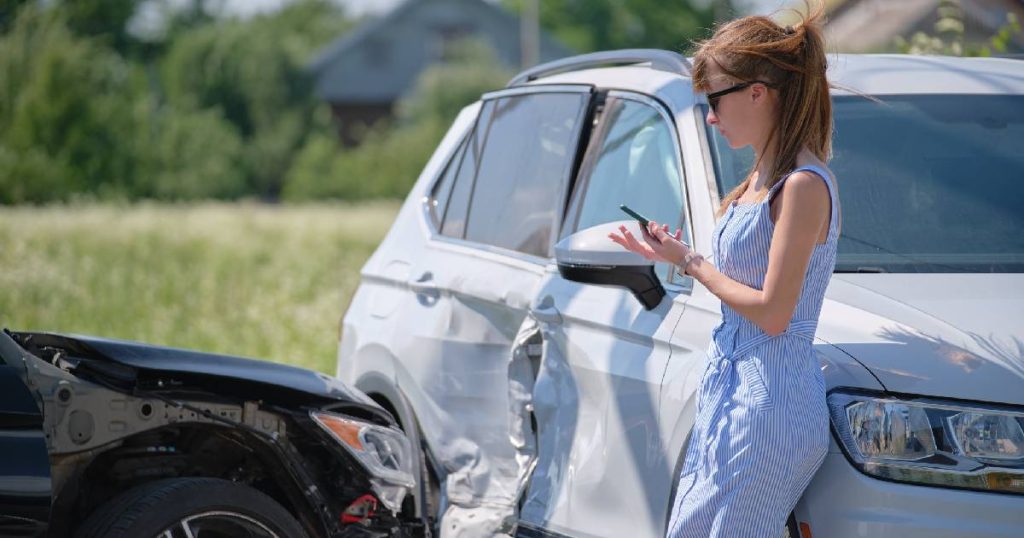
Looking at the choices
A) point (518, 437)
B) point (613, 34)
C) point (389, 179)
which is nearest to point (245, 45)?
point (389, 179)

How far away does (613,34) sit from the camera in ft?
296

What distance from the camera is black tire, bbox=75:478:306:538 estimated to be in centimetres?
380

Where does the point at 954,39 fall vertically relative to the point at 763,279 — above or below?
above

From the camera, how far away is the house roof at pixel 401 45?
293 feet

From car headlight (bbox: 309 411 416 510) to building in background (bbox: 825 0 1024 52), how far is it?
1.71 m

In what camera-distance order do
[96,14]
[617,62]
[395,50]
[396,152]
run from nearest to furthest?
[617,62] → [96,14] → [396,152] → [395,50]

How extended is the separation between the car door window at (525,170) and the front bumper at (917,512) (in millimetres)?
1830

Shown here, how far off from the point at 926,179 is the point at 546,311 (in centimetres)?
114

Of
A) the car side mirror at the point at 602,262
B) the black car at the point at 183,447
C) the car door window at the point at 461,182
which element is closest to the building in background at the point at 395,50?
the car door window at the point at 461,182

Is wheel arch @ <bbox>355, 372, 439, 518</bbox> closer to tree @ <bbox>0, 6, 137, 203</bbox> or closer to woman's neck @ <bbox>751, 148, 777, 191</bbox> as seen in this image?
woman's neck @ <bbox>751, 148, 777, 191</bbox>

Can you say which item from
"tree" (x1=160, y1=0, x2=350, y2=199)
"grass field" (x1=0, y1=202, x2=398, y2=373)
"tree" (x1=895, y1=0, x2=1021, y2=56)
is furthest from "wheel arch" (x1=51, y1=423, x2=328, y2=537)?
"tree" (x1=160, y1=0, x2=350, y2=199)

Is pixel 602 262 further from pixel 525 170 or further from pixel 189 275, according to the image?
pixel 189 275

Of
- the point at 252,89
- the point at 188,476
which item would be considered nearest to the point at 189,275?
the point at 188,476

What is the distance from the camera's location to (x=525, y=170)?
518 centimetres
